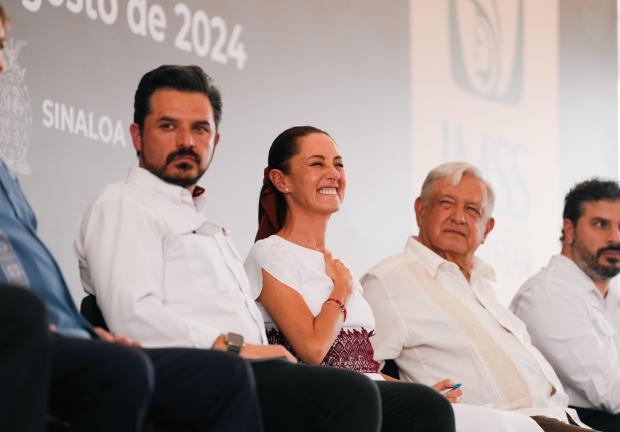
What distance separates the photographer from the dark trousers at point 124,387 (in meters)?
1.96

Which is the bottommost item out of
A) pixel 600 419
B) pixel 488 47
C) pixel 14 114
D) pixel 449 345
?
pixel 600 419

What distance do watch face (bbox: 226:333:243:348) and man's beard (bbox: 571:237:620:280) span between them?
241 cm

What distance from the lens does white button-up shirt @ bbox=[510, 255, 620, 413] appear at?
164 inches

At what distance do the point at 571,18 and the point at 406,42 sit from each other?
1733mm

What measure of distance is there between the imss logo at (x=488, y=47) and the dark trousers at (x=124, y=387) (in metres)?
3.78

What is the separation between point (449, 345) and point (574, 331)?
768mm

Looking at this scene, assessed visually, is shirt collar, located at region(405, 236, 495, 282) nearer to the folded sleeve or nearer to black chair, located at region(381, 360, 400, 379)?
black chair, located at region(381, 360, 400, 379)

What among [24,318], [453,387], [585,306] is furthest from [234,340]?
[585,306]

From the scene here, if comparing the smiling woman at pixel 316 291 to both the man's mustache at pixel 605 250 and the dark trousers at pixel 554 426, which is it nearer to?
the dark trousers at pixel 554 426

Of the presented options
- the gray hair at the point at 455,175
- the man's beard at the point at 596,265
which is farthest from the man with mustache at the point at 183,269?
the man's beard at the point at 596,265

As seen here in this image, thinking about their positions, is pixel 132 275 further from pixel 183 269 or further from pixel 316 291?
pixel 316 291

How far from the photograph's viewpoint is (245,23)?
4.47m

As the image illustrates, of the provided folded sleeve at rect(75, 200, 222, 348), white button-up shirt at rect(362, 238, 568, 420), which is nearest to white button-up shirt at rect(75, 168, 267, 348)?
folded sleeve at rect(75, 200, 222, 348)

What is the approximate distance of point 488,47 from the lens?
6035 millimetres
